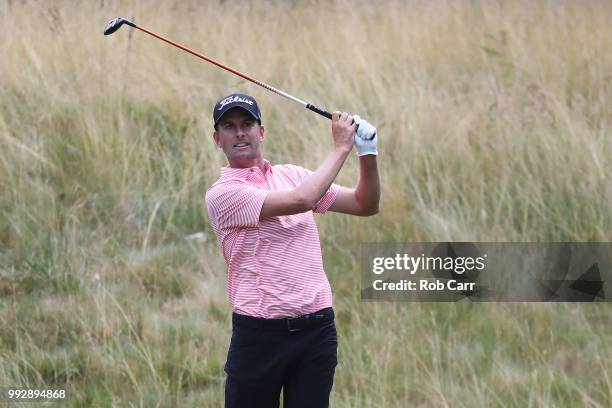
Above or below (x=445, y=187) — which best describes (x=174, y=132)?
above

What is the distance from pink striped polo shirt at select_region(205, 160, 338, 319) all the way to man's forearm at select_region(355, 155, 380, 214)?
0.80ft

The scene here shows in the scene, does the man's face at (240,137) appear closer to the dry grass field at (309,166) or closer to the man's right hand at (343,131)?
the man's right hand at (343,131)

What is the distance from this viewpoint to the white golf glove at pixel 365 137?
3.23 metres

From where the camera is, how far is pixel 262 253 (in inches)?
126

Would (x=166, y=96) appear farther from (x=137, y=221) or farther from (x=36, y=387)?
(x=36, y=387)

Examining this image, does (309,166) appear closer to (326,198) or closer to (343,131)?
(326,198)

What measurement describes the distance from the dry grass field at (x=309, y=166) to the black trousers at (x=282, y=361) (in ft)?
3.97

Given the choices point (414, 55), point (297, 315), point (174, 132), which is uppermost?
point (414, 55)

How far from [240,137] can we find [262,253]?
392 mm

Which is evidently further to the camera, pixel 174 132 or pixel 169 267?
pixel 174 132

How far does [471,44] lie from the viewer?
7.77 m

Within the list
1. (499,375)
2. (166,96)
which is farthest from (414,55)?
(499,375)

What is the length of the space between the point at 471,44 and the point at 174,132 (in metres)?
2.47

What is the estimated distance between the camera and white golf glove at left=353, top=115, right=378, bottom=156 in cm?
323
